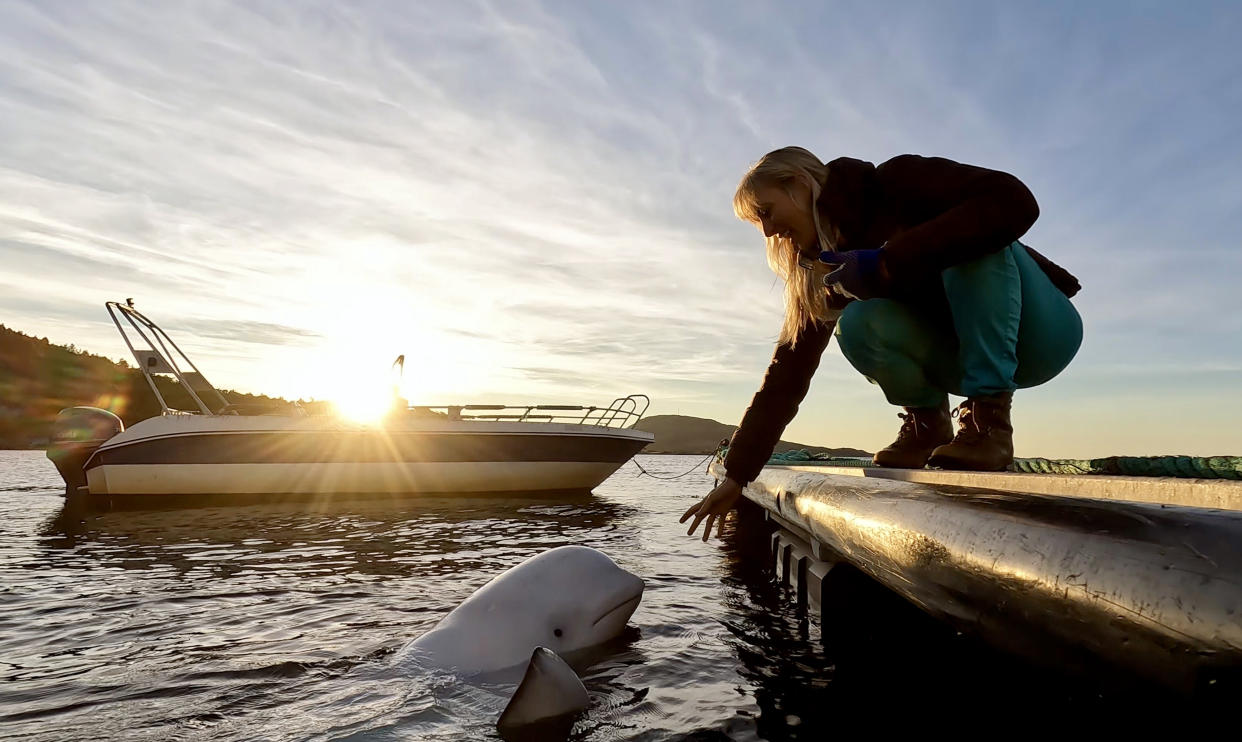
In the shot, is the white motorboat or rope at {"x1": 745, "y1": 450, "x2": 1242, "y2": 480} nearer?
rope at {"x1": 745, "y1": 450, "x2": 1242, "y2": 480}

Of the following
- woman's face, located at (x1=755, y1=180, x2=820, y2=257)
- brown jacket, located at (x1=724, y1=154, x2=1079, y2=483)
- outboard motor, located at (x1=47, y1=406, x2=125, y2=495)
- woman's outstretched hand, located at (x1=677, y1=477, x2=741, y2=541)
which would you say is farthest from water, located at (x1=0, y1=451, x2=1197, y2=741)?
outboard motor, located at (x1=47, y1=406, x2=125, y2=495)

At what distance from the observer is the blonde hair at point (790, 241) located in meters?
2.61

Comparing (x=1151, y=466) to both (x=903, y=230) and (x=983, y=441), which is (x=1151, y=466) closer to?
(x=983, y=441)

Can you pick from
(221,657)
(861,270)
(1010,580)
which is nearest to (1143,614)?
(1010,580)

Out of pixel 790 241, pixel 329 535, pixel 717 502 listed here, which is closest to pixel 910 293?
pixel 790 241

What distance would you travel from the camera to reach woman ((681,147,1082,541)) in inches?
89.0

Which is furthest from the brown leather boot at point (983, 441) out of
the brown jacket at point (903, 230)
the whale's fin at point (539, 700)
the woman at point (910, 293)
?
the whale's fin at point (539, 700)

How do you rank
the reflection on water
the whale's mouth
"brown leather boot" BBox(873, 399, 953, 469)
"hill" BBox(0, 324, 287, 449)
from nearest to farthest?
1. "brown leather boot" BBox(873, 399, 953, 469)
2. the whale's mouth
3. the reflection on water
4. "hill" BBox(0, 324, 287, 449)

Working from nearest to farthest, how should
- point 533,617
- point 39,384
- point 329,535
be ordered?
point 533,617 < point 329,535 < point 39,384

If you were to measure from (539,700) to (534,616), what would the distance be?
0.95 m

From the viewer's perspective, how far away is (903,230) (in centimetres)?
258

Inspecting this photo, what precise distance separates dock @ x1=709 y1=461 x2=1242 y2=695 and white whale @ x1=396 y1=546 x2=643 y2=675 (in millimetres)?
2099

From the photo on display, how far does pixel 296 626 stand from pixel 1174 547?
4.46m

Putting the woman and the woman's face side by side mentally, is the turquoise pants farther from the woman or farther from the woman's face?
the woman's face
